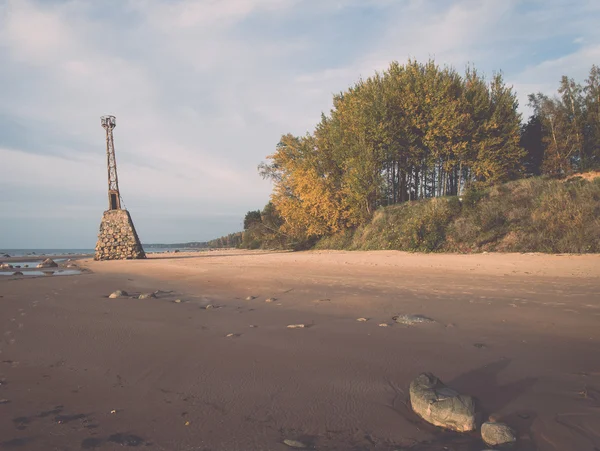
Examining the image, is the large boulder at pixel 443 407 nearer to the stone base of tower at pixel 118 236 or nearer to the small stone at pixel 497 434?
the small stone at pixel 497 434

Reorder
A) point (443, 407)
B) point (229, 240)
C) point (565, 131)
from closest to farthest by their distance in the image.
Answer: point (443, 407) → point (565, 131) → point (229, 240)

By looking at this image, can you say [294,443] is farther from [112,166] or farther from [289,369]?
[112,166]

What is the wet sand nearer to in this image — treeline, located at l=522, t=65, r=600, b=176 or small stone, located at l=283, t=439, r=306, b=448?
small stone, located at l=283, t=439, r=306, b=448

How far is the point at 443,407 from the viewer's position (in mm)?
1834

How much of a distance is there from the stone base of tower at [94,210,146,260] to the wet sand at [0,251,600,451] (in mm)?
14433

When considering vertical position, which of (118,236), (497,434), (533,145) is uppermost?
(533,145)

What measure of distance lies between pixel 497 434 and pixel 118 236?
20.7 m

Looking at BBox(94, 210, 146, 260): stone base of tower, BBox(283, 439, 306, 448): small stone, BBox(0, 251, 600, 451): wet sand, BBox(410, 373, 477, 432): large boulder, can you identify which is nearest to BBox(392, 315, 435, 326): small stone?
BBox(0, 251, 600, 451): wet sand

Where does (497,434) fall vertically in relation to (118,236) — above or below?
below

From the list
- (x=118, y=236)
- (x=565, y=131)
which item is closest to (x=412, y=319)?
(x=118, y=236)

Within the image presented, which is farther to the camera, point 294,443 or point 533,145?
point 533,145

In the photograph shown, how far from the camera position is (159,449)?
161cm

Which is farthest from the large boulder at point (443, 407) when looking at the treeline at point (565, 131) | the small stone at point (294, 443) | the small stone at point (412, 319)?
the treeline at point (565, 131)

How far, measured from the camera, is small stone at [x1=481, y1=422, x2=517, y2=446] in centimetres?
165
